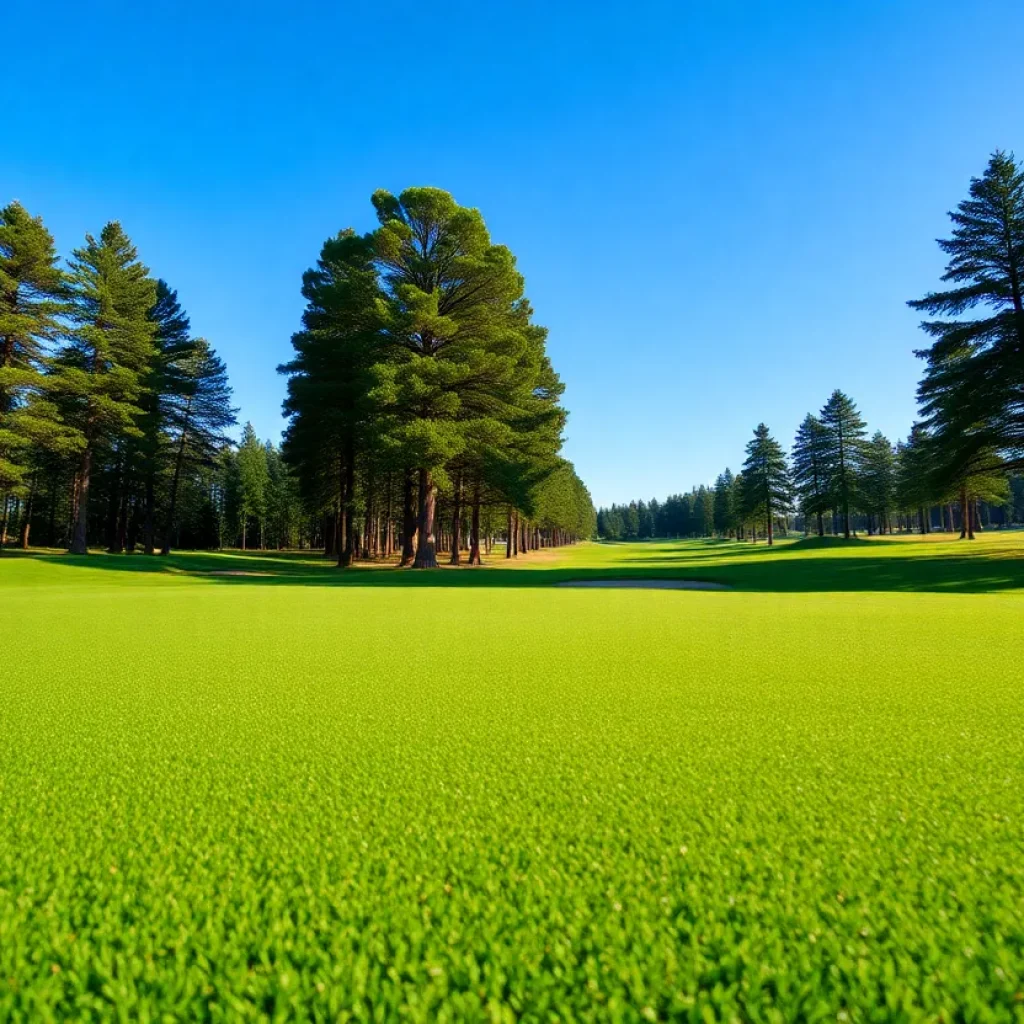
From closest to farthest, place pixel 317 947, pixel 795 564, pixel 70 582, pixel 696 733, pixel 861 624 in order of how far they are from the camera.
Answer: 1. pixel 317 947
2. pixel 696 733
3. pixel 861 624
4. pixel 70 582
5. pixel 795 564

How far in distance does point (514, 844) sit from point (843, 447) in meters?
57.1

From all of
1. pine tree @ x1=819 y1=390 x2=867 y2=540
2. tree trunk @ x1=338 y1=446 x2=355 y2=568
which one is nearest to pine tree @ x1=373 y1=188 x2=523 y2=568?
tree trunk @ x1=338 y1=446 x2=355 y2=568

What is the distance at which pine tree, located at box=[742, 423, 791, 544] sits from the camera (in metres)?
56.7

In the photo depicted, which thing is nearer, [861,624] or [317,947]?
[317,947]

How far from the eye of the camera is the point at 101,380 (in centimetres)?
2589

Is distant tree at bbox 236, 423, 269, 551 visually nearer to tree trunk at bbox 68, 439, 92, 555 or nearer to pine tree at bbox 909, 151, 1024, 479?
tree trunk at bbox 68, 439, 92, 555

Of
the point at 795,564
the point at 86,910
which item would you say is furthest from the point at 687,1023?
the point at 795,564

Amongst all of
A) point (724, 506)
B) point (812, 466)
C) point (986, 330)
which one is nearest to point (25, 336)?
point (986, 330)

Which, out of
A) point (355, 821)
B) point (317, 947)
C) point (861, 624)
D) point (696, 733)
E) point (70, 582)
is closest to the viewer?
point (317, 947)

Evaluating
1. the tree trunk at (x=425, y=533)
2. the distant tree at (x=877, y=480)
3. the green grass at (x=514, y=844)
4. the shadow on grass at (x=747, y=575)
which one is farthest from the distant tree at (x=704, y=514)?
the green grass at (x=514, y=844)

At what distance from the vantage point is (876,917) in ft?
4.22

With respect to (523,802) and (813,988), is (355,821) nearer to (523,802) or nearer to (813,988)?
(523,802)

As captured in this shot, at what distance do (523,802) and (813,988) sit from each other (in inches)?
41.6

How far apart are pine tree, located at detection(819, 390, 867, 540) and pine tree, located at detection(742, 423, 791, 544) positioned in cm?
689
